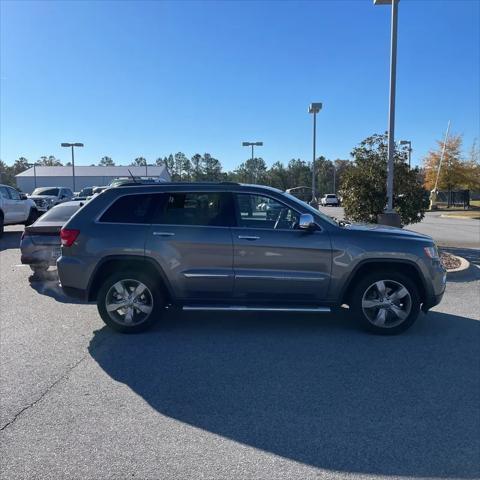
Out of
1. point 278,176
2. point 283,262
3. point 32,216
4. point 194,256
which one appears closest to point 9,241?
point 32,216

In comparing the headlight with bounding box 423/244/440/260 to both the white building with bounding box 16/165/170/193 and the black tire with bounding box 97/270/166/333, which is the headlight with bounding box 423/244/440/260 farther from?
the white building with bounding box 16/165/170/193

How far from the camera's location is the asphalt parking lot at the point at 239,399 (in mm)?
3127

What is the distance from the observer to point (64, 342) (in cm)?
555

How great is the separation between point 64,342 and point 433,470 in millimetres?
4178

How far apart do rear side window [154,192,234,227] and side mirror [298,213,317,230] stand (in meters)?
0.88

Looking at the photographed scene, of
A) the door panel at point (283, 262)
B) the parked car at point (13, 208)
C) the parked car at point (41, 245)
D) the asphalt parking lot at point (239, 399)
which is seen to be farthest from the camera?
the parked car at point (13, 208)

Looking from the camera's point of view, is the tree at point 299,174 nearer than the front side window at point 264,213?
No

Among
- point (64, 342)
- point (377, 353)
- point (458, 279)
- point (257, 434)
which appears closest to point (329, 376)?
point (377, 353)

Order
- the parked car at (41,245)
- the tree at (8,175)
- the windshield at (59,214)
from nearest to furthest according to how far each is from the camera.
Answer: the parked car at (41,245)
the windshield at (59,214)
the tree at (8,175)

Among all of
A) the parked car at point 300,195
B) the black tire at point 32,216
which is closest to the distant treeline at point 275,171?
the parked car at point 300,195

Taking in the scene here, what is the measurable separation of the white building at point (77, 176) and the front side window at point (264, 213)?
76.0 meters

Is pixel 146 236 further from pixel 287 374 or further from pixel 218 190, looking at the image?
pixel 287 374

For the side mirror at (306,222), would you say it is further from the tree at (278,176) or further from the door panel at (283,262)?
the tree at (278,176)

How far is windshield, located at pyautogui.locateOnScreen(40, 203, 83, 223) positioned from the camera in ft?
29.1
